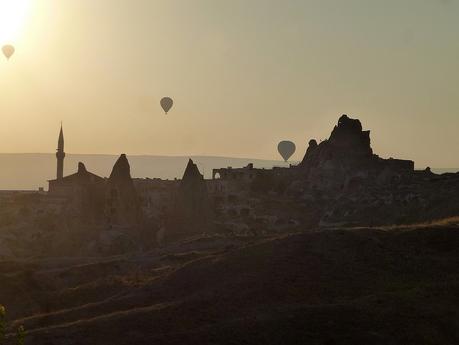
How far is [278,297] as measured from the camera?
35000mm

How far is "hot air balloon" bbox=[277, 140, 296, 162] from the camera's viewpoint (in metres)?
177

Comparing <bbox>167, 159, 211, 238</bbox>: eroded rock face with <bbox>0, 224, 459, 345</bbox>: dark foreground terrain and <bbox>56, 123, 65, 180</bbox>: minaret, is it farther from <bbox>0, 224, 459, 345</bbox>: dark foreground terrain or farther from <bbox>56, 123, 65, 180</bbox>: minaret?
<bbox>56, 123, 65, 180</bbox>: minaret

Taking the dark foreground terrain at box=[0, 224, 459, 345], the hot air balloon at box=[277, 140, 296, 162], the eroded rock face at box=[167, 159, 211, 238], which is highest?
the hot air balloon at box=[277, 140, 296, 162]

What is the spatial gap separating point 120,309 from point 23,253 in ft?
149

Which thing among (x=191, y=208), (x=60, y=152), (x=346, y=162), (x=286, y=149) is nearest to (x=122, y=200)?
(x=191, y=208)

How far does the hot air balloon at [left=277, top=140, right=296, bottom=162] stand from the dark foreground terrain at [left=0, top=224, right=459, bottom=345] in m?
127

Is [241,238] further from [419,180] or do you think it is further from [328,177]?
[328,177]

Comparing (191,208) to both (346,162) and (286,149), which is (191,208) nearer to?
(346,162)

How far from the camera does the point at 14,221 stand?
93438 millimetres

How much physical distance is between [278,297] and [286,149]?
143 metres

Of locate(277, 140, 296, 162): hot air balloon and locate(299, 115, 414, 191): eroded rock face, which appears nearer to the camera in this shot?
locate(299, 115, 414, 191): eroded rock face

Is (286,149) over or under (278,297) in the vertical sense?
over

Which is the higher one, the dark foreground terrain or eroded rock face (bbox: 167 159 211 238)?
eroded rock face (bbox: 167 159 211 238)

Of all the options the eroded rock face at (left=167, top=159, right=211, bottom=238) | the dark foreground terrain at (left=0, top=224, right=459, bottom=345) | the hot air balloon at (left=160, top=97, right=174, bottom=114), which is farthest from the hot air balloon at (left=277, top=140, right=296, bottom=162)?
the dark foreground terrain at (left=0, top=224, right=459, bottom=345)
